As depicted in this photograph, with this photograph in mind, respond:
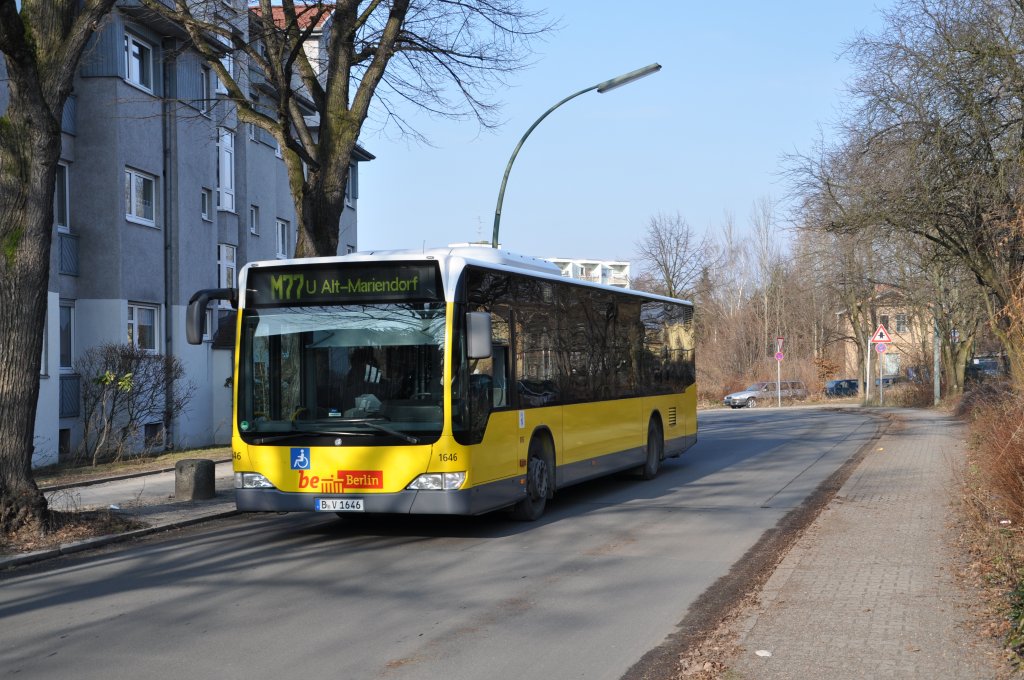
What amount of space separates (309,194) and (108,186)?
11.1 meters

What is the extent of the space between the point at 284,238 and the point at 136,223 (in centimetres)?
1210

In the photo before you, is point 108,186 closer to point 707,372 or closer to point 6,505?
point 6,505

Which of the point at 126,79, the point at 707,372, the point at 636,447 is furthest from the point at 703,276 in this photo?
the point at 636,447

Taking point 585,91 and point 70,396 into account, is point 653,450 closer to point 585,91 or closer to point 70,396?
point 585,91

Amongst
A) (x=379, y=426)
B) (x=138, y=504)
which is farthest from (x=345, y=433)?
(x=138, y=504)

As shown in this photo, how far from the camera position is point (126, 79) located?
1033 inches

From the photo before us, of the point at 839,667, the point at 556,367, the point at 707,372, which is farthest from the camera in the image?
the point at 707,372

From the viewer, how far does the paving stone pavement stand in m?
6.02

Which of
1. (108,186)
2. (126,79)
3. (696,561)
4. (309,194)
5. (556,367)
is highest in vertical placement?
(126,79)

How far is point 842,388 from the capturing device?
62594mm

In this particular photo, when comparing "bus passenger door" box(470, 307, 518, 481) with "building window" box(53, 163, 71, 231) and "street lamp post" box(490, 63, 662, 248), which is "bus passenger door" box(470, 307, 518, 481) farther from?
"building window" box(53, 163, 71, 231)

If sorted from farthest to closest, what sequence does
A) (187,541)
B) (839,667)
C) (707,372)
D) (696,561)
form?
1. (707,372)
2. (187,541)
3. (696,561)
4. (839,667)

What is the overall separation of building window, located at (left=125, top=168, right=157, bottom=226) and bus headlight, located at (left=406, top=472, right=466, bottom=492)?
18.0 meters

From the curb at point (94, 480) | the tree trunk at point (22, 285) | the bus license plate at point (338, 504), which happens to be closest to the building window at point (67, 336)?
the curb at point (94, 480)
